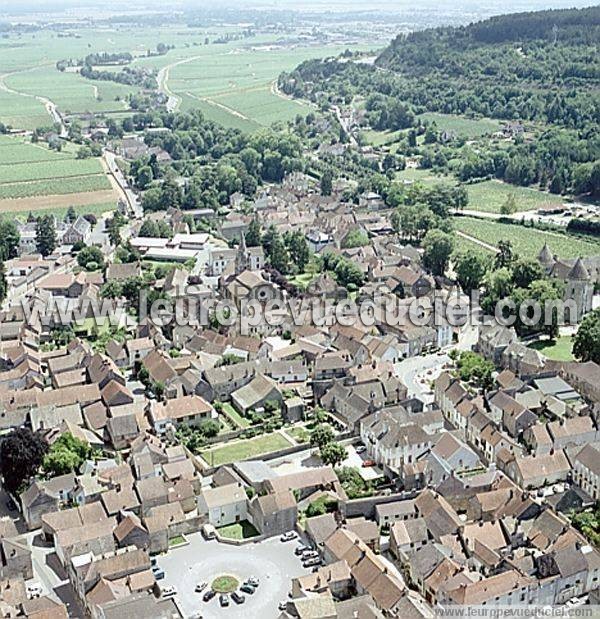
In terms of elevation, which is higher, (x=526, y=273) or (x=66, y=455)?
(x=66, y=455)

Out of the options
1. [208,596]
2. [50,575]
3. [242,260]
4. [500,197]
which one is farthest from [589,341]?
[500,197]

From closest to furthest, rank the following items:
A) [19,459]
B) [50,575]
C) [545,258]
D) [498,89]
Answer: [50,575] → [19,459] → [545,258] → [498,89]

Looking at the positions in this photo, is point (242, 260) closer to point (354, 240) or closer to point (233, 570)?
point (354, 240)

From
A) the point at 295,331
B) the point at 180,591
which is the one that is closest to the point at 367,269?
the point at 295,331

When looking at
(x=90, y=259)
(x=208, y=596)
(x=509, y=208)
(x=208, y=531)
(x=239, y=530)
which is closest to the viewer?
(x=208, y=596)

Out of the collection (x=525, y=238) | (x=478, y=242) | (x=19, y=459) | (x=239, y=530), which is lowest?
(x=525, y=238)

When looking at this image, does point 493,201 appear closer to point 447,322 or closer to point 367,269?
point 367,269

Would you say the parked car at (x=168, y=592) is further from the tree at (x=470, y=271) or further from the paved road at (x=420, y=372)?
the tree at (x=470, y=271)
